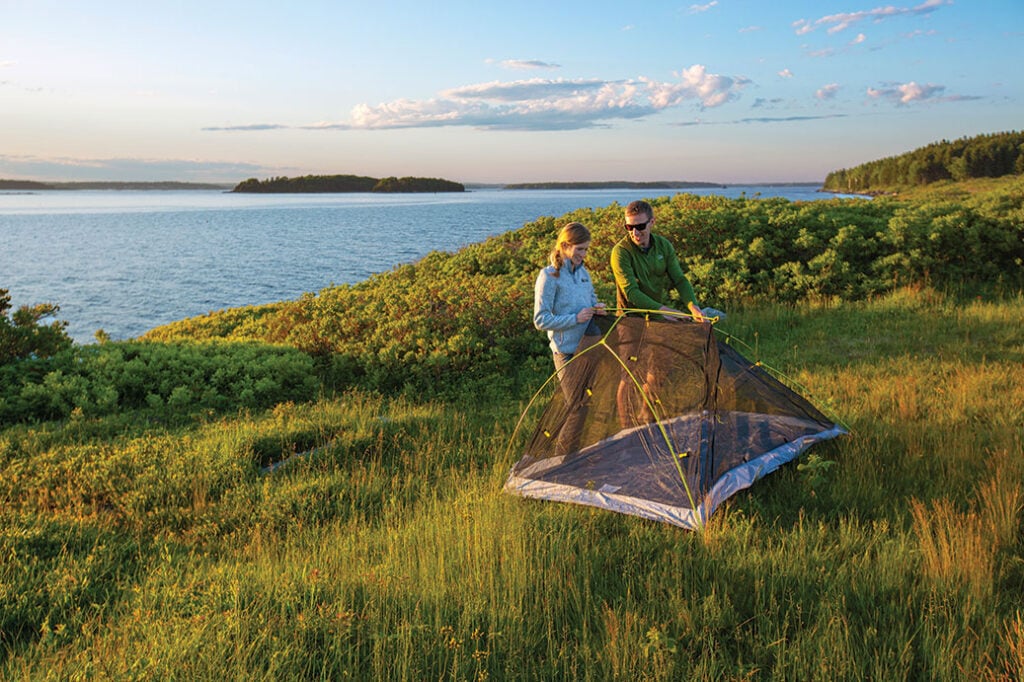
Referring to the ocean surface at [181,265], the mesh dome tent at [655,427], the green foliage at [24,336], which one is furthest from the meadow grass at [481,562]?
the ocean surface at [181,265]

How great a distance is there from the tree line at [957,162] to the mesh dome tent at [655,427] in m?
109

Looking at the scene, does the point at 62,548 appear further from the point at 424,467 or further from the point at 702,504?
the point at 702,504

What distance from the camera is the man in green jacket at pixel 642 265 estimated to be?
637 centimetres

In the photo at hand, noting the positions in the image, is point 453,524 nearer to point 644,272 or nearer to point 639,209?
point 644,272

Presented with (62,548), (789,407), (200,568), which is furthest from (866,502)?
(62,548)

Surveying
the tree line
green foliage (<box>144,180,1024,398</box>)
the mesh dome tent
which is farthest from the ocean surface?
the tree line

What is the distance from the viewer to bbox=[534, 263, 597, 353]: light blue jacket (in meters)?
5.96

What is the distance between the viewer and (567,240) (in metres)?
5.89

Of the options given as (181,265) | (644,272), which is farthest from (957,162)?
(644,272)

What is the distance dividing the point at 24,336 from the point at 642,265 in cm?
945

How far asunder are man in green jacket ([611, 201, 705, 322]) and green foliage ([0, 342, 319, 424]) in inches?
221

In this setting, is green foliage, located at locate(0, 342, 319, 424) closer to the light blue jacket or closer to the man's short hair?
the light blue jacket

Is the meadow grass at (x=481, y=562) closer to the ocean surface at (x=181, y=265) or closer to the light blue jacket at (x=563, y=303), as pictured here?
the light blue jacket at (x=563, y=303)

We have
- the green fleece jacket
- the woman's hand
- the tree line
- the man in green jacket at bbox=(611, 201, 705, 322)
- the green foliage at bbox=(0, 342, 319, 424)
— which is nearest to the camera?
the woman's hand
